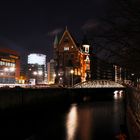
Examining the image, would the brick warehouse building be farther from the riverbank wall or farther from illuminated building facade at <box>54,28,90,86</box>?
the riverbank wall

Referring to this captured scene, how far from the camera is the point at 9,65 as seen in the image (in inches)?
5871

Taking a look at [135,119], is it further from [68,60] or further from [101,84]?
[68,60]

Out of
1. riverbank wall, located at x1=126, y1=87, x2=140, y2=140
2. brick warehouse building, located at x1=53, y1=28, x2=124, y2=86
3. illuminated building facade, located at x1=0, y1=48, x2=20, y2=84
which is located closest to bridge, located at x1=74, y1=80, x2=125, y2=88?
brick warehouse building, located at x1=53, y1=28, x2=124, y2=86

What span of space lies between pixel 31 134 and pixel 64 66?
112431 millimetres

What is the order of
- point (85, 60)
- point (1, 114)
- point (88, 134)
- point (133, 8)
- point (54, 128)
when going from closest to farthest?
point (133, 8)
point (88, 134)
point (54, 128)
point (1, 114)
point (85, 60)

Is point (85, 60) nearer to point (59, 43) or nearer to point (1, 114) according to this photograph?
point (59, 43)

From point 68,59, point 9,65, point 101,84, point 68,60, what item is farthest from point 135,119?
point 9,65

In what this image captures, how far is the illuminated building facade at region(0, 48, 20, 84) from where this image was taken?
450 feet

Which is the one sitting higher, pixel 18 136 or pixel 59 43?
pixel 59 43

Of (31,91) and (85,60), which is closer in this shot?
(31,91)

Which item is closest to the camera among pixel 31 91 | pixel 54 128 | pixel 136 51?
pixel 136 51

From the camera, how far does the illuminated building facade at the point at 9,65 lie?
450 ft

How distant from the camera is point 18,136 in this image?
3472 cm

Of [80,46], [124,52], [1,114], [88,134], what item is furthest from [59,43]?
[124,52]
